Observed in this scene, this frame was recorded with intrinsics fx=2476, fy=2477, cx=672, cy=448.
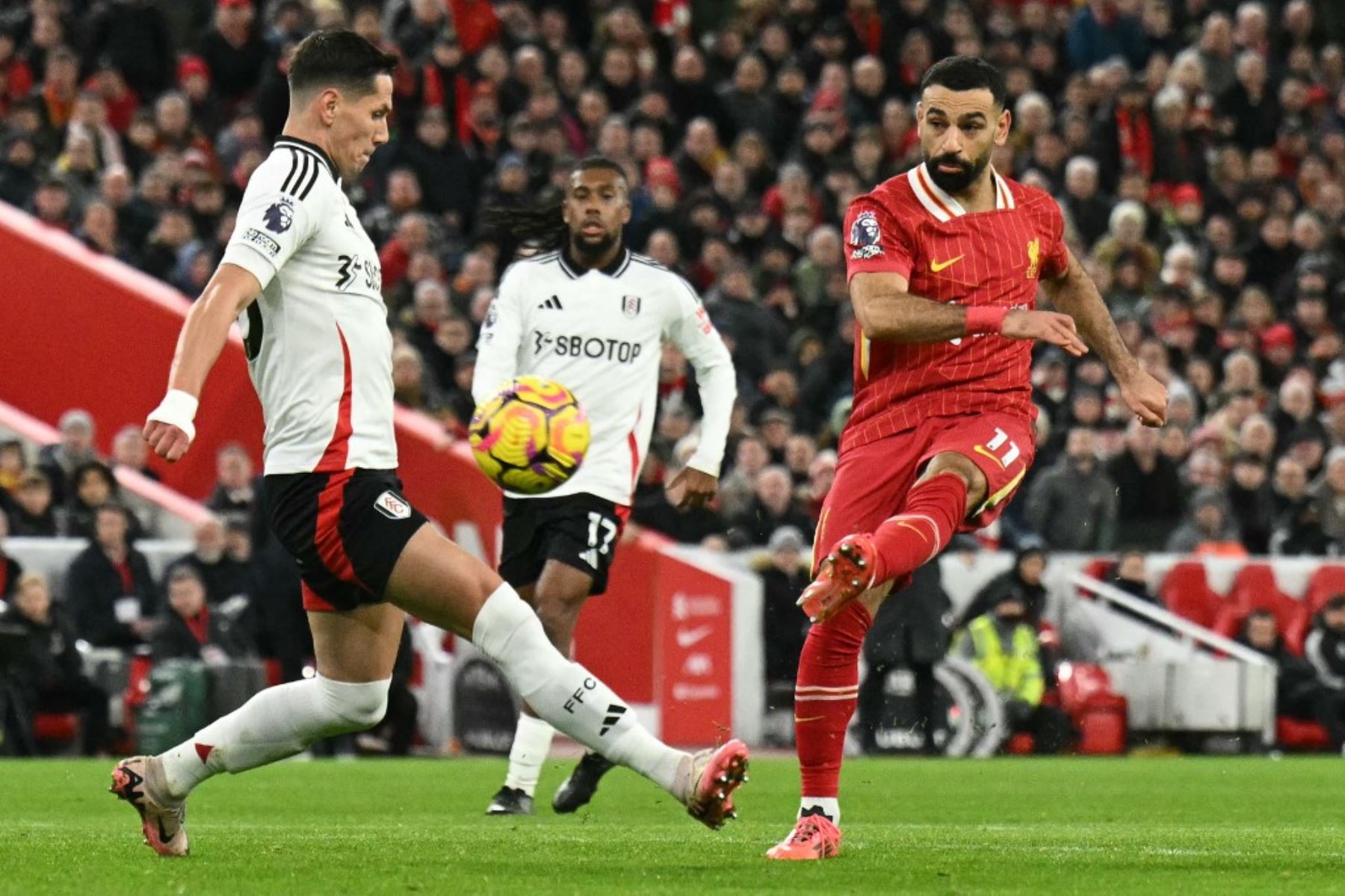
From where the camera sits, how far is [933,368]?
311 inches

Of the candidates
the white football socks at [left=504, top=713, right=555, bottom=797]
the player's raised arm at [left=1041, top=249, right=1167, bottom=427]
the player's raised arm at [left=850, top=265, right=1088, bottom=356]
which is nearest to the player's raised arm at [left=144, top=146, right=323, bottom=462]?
the player's raised arm at [left=850, top=265, right=1088, bottom=356]

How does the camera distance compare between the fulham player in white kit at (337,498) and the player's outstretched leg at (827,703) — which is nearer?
the fulham player in white kit at (337,498)

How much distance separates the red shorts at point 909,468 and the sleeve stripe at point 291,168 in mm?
1997

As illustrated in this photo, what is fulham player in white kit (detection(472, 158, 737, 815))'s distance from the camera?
10.1 metres

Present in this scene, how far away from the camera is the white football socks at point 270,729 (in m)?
7.25

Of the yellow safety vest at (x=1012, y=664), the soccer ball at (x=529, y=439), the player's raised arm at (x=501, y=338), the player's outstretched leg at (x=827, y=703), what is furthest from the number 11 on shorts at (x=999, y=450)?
the yellow safety vest at (x=1012, y=664)

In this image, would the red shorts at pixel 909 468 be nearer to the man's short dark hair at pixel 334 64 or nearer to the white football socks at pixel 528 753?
the man's short dark hair at pixel 334 64

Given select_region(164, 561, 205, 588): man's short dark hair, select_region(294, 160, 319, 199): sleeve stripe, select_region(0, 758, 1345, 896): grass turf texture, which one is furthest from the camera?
select_region(164, 561, 205, 588): man's short dark hair

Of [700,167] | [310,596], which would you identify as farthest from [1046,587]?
[310,596]

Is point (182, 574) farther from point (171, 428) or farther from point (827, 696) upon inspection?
point (171, 428)

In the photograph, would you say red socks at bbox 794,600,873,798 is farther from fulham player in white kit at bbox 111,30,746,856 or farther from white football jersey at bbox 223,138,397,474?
white football jersey at bbox 223,138,397,474

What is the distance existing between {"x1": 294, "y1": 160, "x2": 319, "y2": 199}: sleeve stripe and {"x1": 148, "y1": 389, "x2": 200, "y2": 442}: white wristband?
83 centimetres

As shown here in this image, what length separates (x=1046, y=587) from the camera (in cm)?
1755

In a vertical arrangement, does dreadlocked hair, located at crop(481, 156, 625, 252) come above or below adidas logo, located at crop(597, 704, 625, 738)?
above
